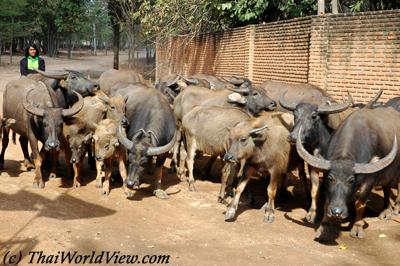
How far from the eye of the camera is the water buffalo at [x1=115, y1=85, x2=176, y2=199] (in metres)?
8.09

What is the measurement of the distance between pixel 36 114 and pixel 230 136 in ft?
11.4

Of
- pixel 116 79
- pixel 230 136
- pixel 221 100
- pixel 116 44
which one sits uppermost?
pixel 116 44

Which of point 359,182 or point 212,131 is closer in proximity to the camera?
point 359,182

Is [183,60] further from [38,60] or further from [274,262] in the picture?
[274,262]

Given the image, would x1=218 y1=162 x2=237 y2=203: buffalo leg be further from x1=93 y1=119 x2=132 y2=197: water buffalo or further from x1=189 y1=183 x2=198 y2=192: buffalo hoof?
x1=93 y1=119 x2=132 y2=197: water buffalo

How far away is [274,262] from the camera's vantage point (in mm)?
5914

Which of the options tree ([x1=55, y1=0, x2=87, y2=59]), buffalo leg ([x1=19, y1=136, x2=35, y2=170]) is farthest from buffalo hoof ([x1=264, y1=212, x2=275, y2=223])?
tree ([x1=55, y1=0, x2=87, y2=59])

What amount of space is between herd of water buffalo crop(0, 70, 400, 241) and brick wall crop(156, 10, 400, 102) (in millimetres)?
1835

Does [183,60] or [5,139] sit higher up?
[183,60]

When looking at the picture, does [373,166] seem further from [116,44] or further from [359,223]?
[116,44]

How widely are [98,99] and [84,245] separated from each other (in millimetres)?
4203

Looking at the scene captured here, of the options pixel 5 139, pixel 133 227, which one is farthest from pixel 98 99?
pixel 133 227

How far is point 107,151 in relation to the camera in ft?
27.7

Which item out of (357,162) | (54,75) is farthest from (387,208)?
(54,75)
